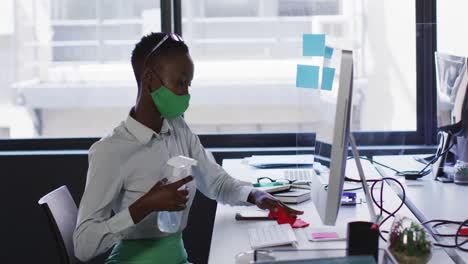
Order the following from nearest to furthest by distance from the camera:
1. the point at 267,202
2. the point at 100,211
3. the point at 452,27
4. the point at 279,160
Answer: the point at 100,211, the point at 267,202, the point at 279,160, the point at 452,27

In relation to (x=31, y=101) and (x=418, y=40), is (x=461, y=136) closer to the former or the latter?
(x=418, y=40)

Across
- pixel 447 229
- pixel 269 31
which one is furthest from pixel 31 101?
pixel 447 229

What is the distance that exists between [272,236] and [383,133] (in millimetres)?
1766

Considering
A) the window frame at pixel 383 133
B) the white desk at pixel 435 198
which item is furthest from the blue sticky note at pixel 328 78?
the window frame at pixel 383 133

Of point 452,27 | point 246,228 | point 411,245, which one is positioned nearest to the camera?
point 411,245

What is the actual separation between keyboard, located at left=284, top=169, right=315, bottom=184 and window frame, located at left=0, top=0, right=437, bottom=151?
2.03 feet

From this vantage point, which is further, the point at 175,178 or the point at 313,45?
the point at 313,45

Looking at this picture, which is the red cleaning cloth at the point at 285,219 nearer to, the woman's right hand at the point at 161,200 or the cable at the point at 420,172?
the woman's right hand at the point at 161,200

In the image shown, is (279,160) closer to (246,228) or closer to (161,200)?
(246,228)

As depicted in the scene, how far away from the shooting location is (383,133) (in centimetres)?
350

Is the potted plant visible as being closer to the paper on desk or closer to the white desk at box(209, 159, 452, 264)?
the white desk at box(209, 159, 452, 264)

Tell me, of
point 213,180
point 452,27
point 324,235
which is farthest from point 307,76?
point 452,27

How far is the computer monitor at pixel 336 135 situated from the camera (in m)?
1.52

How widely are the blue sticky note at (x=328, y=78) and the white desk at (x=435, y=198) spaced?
1.71ft
